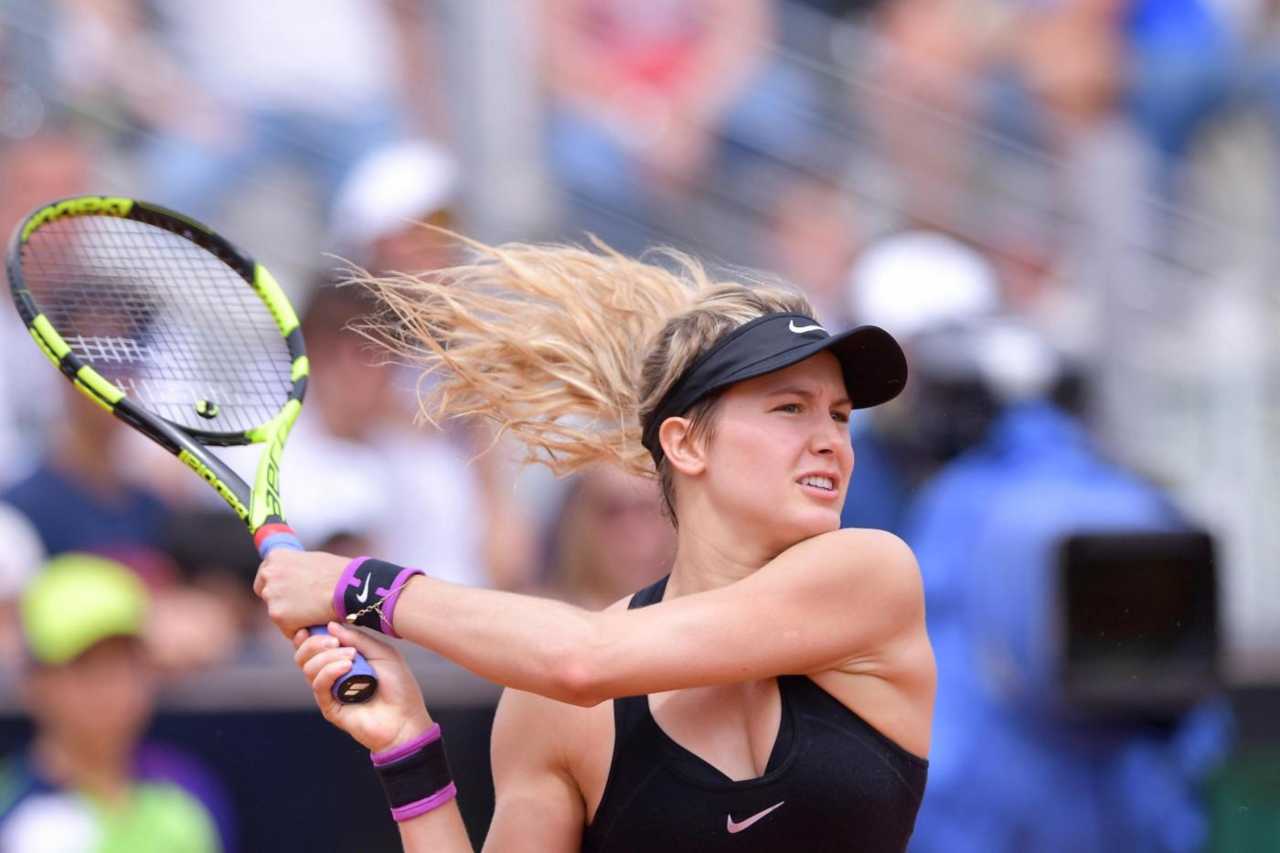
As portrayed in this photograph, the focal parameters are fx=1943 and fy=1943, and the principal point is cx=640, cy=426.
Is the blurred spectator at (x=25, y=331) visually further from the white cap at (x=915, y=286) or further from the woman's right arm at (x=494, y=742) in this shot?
the woman's right arm at (x=494, y=742)

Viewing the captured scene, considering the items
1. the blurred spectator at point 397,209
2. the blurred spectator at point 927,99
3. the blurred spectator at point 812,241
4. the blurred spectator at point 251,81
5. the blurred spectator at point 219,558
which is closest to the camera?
the blurred spectator at point 219,558

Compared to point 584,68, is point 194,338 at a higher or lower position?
lower

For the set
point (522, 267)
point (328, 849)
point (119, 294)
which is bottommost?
point (328, 849)

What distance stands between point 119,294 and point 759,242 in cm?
303

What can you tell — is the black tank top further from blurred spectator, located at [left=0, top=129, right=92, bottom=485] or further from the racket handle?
blurred spectator, located at [left=0, top=129, right=92, bottom=485]

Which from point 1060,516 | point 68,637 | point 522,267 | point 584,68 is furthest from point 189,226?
point 584,68

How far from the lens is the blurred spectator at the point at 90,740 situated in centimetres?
477

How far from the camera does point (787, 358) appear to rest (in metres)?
2.71

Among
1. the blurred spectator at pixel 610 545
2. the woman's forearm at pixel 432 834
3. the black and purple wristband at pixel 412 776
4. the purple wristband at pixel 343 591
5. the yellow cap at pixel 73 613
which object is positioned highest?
the purple wristband at pixel 343 591

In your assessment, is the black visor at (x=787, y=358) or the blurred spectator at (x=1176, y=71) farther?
the blurred spectator at (x=1176, y=71)

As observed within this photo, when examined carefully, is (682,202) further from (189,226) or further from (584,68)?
(189,226)

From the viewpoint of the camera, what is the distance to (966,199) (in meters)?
6.89

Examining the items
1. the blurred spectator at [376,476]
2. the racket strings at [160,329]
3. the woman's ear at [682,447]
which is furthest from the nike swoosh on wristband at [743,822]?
the blurred spectator at [376,476]

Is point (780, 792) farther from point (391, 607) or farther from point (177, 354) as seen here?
point (177, 354)
